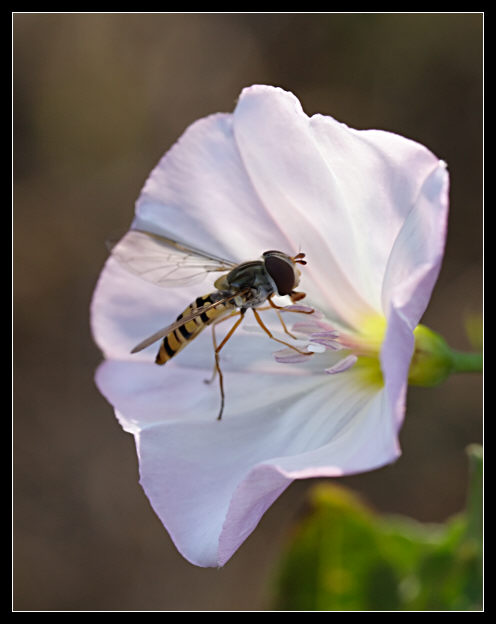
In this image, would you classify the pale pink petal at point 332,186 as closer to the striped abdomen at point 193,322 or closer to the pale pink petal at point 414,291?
the pale pink petal at point 414,291

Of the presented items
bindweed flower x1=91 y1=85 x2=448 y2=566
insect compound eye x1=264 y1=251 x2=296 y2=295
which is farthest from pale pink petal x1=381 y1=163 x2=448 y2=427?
insect compound eye x1=264 y1=251 x2=296 y2=295

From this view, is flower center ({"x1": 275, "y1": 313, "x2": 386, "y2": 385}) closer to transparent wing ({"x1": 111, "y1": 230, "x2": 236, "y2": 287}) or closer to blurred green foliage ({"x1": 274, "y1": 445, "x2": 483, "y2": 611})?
transparent wing ({"x1": 111, "y1": 230, "x2": 236, "y2": 287})

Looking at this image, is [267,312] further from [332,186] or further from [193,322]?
[332,186]

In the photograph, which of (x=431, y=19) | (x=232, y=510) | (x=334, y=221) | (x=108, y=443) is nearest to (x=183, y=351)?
(x=334, y=221)

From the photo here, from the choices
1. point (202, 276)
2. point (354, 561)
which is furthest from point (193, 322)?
point (354, 561)

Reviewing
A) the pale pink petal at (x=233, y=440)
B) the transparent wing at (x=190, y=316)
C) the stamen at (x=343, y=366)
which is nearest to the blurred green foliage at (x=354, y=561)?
the pale pink petal at (x=233, y=440)

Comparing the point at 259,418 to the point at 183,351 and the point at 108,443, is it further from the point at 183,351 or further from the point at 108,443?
the point at 108,443
